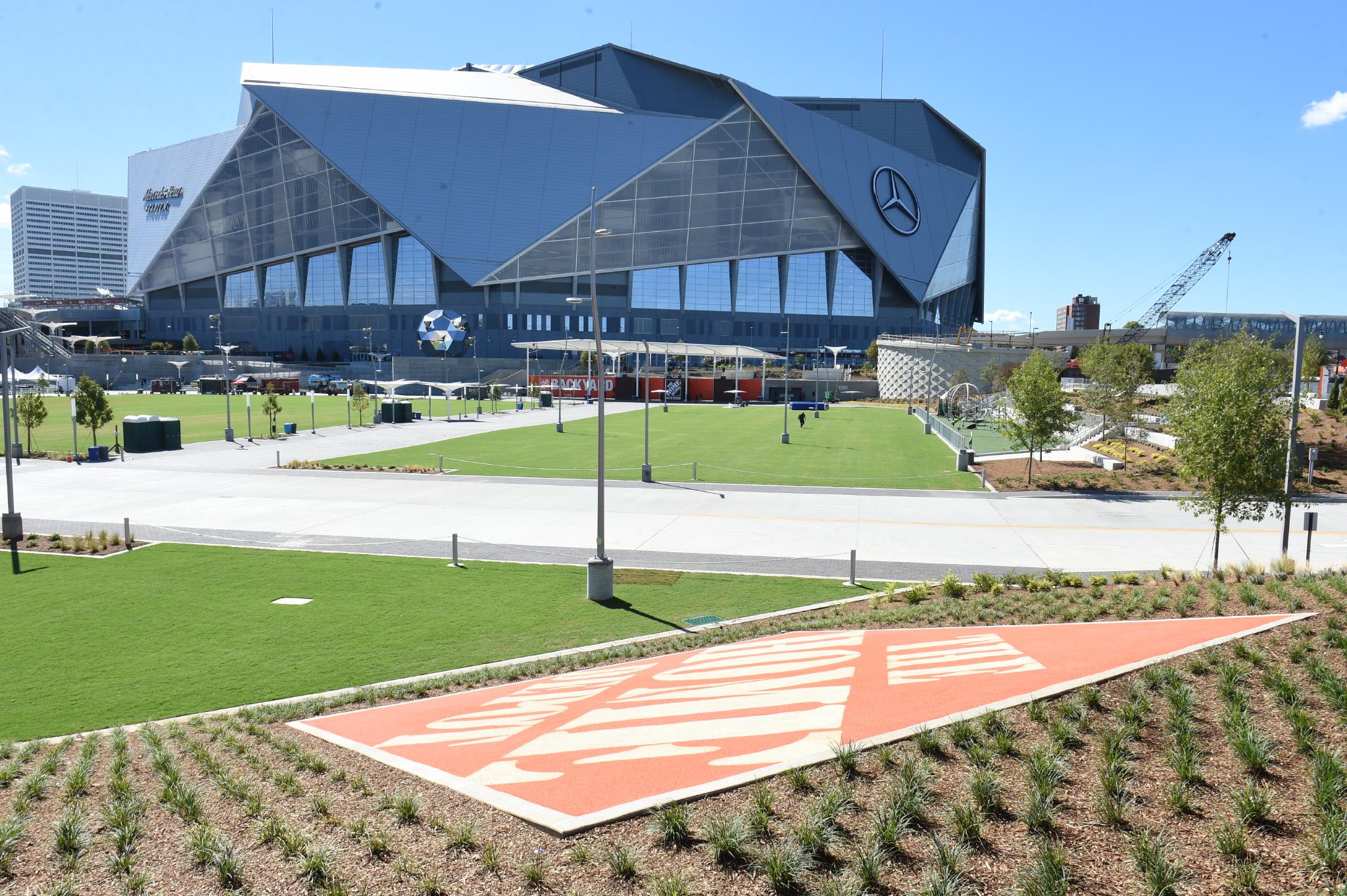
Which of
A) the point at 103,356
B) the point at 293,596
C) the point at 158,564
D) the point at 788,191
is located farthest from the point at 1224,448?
the point at 103,356

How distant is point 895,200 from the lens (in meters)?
140

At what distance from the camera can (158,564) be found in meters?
21.1

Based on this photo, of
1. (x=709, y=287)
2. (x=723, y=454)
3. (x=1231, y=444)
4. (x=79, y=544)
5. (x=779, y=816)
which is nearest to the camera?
(x=779, y=816)

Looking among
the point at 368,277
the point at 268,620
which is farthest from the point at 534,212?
the point at 268,620

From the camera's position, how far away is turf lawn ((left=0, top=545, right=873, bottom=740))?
12.8 m

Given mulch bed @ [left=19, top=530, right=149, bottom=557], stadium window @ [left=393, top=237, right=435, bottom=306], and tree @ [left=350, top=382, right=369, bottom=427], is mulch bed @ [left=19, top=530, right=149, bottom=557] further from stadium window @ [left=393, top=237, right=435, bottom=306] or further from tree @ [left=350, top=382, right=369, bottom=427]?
stadium window @ [left=393, top=237, right=435, bottom=306]

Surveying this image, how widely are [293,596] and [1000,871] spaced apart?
52.1ft

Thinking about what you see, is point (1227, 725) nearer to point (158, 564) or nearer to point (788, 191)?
point (158, 564)

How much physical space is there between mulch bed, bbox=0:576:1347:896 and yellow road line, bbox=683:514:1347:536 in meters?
16.5

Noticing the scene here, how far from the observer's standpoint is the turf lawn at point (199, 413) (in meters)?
53.2

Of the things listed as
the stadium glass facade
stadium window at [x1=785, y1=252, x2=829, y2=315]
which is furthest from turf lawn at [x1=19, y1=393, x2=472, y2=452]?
stadium window at [x1=785, y1=252, x2=829, y2=315]

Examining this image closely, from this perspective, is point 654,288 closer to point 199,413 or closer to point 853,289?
point 853,289

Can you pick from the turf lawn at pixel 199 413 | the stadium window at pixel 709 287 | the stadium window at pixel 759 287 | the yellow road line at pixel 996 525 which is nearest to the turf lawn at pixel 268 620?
the yellow road line at pixel 996 525

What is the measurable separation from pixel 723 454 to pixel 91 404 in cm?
3328
